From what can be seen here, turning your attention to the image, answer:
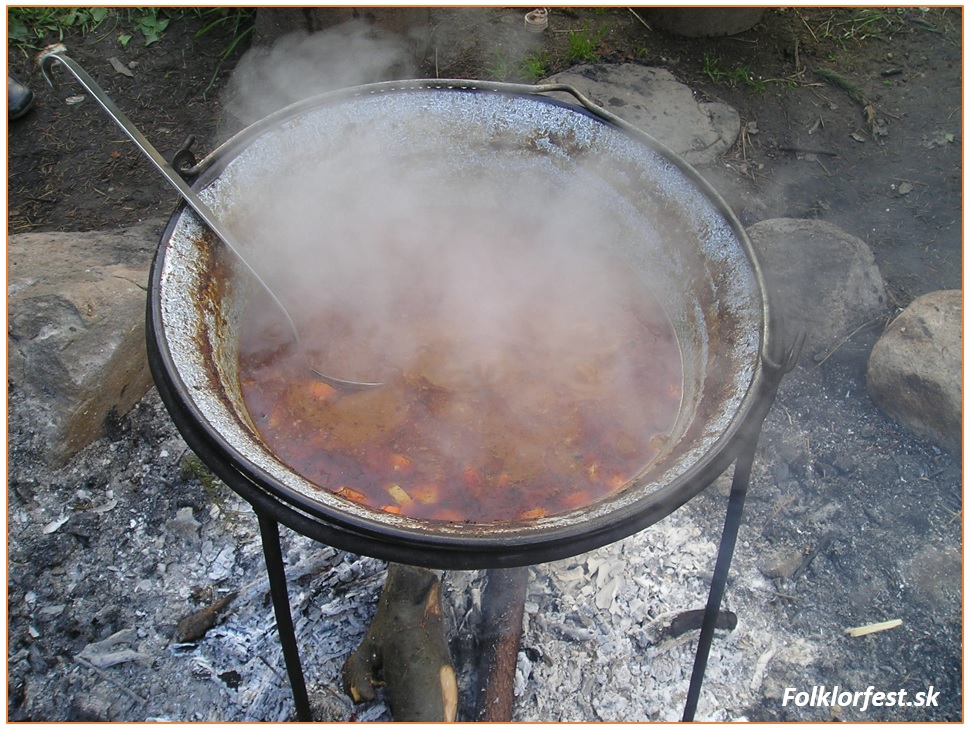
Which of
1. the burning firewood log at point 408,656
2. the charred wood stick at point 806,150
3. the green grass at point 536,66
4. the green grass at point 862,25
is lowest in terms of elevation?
the burning firewood log at point 408,656

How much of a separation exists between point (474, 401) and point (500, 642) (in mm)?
966

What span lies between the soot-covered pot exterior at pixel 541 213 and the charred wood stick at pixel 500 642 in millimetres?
990

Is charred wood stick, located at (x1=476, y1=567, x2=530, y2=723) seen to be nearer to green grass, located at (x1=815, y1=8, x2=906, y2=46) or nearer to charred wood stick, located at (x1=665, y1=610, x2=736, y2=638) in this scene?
charred wood stick, located at (x1=665, y1=610, x2=736, y2=638)

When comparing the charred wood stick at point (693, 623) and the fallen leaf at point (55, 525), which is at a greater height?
the fallen leaf at point (55, 525)

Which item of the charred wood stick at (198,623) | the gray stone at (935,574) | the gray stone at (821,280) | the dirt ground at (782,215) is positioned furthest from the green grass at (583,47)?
the charred wood stick at (198,623)

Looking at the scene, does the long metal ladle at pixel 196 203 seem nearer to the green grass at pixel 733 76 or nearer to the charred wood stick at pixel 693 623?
the charred wood stick at pixel 693 623

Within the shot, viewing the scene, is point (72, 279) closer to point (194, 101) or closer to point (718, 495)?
point (194, 101)

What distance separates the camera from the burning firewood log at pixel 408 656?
2312mm

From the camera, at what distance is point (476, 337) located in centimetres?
214

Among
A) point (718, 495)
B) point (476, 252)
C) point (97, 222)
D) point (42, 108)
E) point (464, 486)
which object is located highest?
point (476, 252)

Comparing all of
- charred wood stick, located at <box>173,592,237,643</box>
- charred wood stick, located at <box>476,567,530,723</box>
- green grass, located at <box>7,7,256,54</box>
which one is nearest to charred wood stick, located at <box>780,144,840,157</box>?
charred wood stick, located at <box>476,567,530,723</box>

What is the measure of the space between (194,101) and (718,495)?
3999 millimetres

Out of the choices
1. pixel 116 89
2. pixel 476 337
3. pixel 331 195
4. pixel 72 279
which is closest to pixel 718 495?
pixel 476 337

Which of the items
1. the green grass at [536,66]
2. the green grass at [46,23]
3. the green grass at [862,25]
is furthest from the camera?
the green grass at [862,25]
